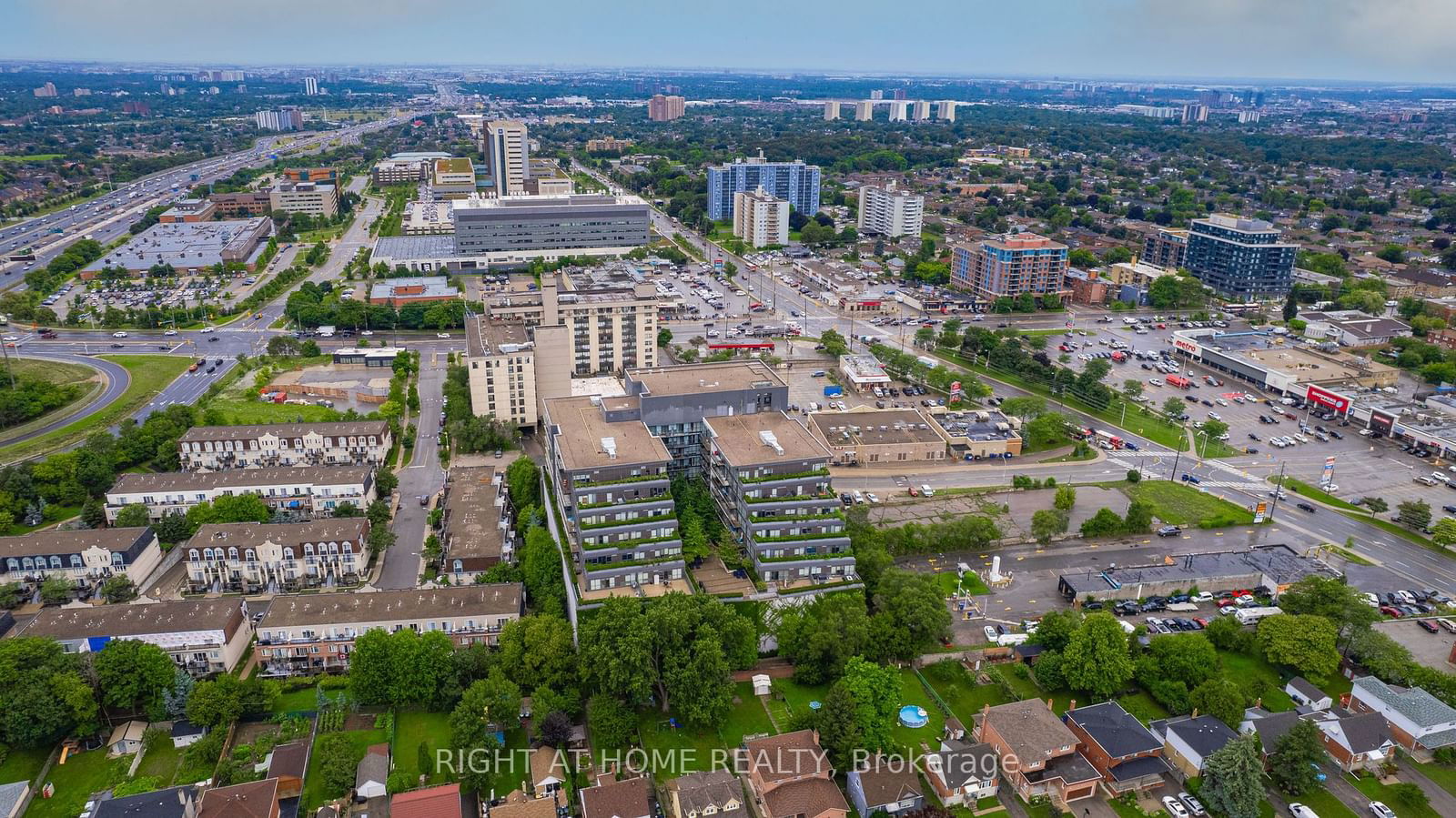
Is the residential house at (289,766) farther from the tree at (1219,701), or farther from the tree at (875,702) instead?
the tree at (1219,701)

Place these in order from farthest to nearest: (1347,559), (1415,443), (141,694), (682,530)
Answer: (1415,443) → (1347,559) → (682,530) → (141,694)

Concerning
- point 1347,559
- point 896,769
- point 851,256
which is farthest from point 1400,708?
point 851,256

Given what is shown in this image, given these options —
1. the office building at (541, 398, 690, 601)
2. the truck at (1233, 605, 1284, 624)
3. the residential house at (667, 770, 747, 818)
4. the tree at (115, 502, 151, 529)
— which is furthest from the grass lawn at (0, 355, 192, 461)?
the truck at (1233, 605, 1284, 624)

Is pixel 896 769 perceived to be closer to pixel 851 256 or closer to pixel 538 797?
pixel 538 797

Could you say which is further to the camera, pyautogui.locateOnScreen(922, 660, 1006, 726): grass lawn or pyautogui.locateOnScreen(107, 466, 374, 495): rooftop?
pyautogui.locateOnScreen(107, 466, 374, 495): rooftop

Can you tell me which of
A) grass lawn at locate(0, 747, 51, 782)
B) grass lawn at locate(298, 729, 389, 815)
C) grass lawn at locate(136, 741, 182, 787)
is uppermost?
grass lawn at locate(298, 729, 389, 815)

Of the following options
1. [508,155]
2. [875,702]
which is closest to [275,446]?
[875,702]

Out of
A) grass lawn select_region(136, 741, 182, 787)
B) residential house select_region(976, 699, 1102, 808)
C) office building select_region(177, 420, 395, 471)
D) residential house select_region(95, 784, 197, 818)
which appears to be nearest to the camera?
residential house select_region(95, 784, 197, 818)

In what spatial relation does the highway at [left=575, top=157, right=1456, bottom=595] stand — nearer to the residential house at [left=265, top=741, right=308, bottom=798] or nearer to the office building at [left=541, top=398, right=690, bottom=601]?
the office building at [left=541, top=398, right=690, bottom=601]
